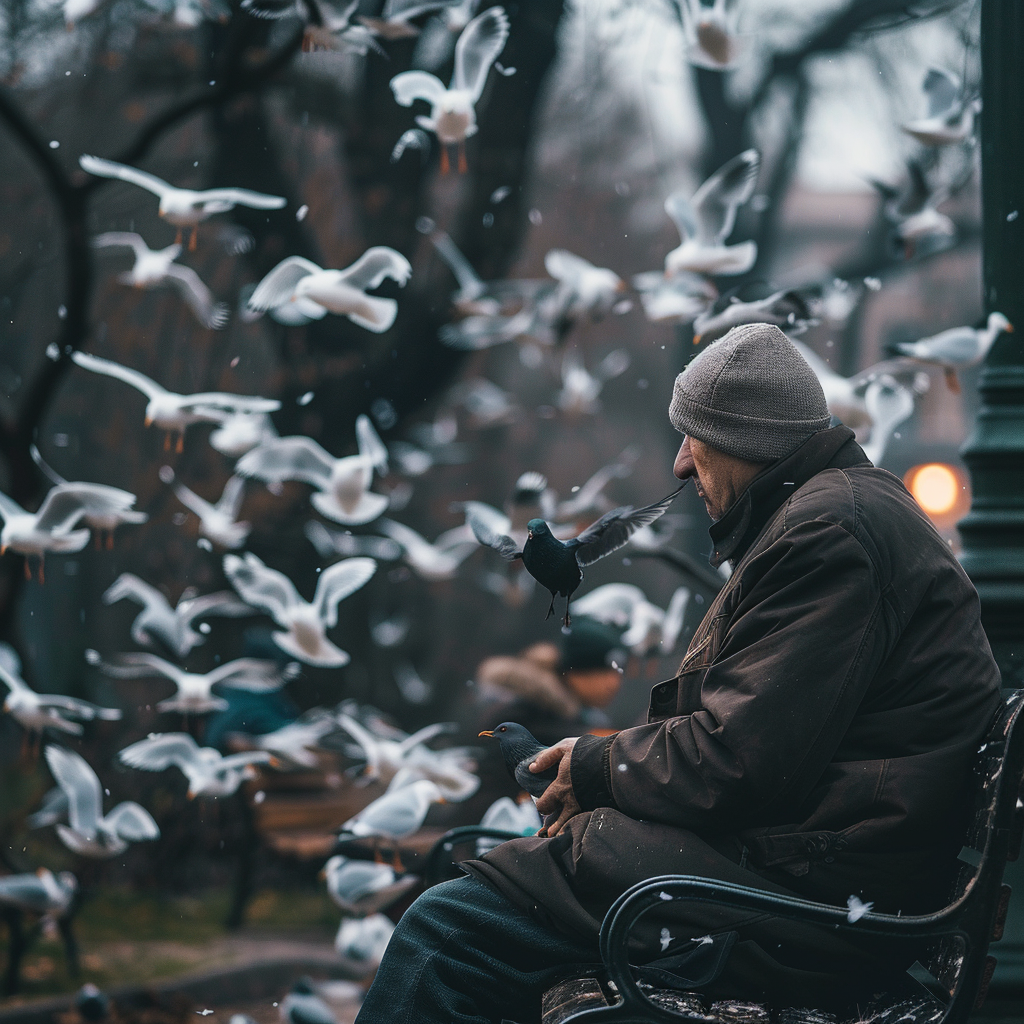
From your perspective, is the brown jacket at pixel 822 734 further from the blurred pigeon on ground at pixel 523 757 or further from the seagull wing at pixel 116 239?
the seagull wing at pixel 116 239

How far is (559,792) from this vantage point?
1.89m

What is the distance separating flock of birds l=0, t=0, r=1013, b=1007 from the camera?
4297mm

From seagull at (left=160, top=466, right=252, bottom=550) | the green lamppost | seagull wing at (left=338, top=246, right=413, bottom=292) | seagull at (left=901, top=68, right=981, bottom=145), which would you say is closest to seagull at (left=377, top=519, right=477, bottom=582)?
seagull at (left=160, top=466, right=252, bottom=550)

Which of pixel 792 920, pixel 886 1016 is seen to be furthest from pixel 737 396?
pixel 886 1016

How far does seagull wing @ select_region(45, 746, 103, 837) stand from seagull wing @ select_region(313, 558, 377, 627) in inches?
45.6

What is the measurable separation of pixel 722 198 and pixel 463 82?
110 centimetres

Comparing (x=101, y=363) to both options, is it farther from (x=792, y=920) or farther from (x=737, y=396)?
(x=792, y=920)

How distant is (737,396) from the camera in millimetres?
1924

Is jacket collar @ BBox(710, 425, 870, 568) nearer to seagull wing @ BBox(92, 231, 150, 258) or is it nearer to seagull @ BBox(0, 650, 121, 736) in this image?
seagull @ BBox(0, 650, 121, 736)

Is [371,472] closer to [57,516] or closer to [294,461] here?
[294,461]

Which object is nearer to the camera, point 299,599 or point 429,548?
point 299,599

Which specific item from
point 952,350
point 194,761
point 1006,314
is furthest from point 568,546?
point 194,761

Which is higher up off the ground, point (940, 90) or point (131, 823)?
point (940, 90)

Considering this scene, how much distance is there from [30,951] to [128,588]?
1586mm
